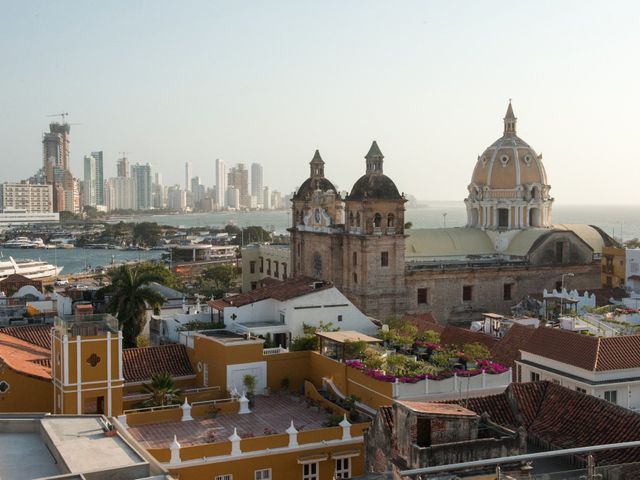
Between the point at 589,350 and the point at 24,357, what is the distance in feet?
52.6

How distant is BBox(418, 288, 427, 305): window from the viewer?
1820 inches

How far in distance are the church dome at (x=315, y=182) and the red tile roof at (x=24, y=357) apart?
25.6 metres

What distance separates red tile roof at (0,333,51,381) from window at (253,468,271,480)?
7026 millimetres

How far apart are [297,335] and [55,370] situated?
906 centimetres

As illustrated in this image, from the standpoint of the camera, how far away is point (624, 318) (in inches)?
1200

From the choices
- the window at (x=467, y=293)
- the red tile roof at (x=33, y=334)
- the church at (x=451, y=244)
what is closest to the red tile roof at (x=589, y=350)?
the red tile roof at (x=33, y=334)

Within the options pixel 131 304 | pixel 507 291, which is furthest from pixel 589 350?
pixel 507 291

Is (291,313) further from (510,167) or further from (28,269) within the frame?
(28,269)

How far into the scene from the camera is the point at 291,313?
29.0 meters

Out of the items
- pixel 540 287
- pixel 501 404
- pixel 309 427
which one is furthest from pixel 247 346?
pixel 540 287

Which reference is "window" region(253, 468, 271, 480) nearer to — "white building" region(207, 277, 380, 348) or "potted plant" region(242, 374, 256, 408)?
"potted plant" region(242, 374, 256, 408)

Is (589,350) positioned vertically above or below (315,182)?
below

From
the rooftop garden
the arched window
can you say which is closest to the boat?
the arched window

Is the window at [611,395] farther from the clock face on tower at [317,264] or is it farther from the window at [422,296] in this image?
the clock face on tower at [317,264]
